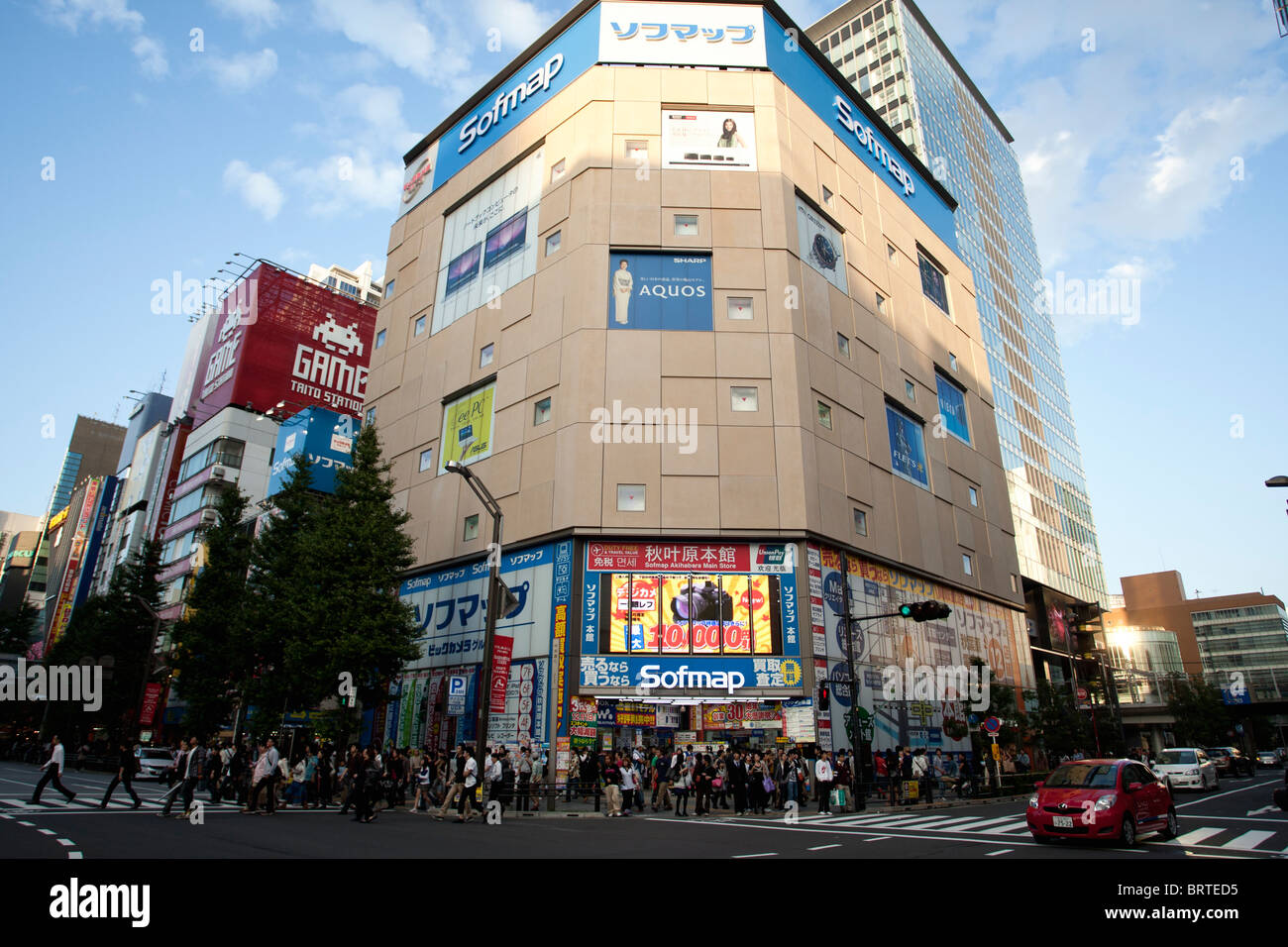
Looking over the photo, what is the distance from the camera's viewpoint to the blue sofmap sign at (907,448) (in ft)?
119

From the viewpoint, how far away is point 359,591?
86.5 ft

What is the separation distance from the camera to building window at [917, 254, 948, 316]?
44825 millimetres

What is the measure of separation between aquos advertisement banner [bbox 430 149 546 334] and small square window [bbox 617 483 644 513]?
40.4 feet

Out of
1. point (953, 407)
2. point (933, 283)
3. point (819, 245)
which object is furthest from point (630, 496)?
point (933, 283)

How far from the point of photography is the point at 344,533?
88.8 ft

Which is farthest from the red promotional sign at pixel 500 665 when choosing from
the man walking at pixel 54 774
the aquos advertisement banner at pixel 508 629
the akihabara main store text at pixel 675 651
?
the man walking at pixel 54 774

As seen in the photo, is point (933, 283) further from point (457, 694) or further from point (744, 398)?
point (457, 694)

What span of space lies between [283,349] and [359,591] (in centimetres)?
4341

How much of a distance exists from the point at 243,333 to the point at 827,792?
2336 inches

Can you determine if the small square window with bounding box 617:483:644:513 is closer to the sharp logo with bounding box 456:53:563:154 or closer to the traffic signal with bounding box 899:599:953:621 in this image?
the traffic signal with bounding box 899:599:953:621

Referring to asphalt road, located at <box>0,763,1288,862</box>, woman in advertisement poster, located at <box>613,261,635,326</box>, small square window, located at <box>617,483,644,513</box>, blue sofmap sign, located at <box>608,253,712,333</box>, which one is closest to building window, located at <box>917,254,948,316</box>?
blue sofmap sign, located at <box>608,253,712,333</box>

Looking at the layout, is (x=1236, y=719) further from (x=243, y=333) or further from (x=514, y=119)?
(x=243, y=333)

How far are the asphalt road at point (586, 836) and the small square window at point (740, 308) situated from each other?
19.5 meters
